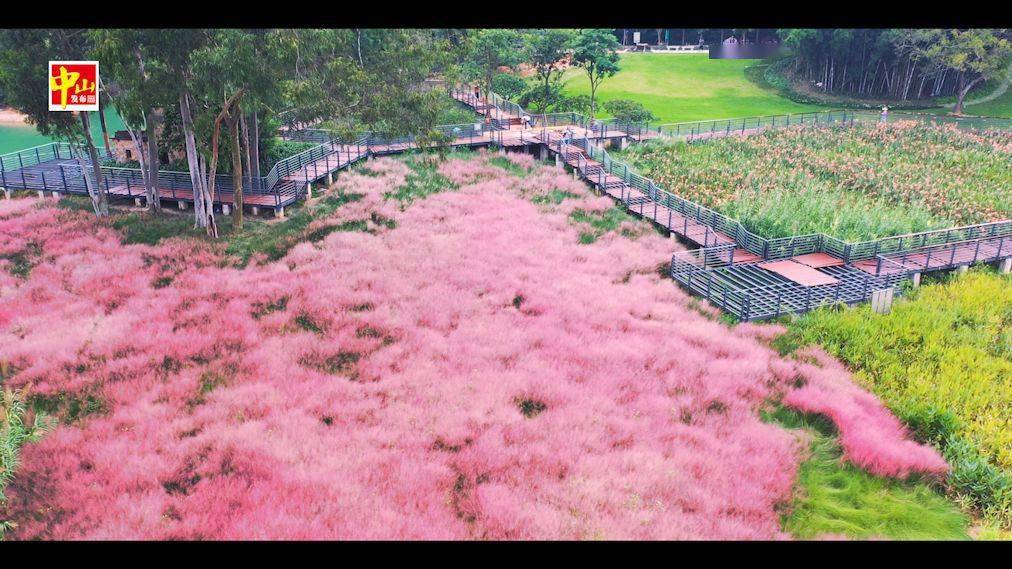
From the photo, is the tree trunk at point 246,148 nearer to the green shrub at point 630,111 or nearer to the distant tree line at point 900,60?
the green shrub at point 630,111

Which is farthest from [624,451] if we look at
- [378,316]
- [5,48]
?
[5,48]

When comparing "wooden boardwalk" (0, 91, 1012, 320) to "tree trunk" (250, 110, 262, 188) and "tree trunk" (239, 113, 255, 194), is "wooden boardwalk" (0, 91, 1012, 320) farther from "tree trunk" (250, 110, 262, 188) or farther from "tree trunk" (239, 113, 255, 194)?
"tree trunk" (239, 113, 255, 194)

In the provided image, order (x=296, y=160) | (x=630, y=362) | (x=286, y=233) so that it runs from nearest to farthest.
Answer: (x=630, y=362), (x=286, y=233), (x=296, y=160)

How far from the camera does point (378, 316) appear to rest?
18188 millimetres

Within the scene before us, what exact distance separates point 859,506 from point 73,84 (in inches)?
940

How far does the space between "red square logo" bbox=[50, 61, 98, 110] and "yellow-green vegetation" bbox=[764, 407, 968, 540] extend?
803 inches

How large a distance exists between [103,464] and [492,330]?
9.05 metres

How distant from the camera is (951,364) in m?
16.5

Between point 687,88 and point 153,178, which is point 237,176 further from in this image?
point 687,88

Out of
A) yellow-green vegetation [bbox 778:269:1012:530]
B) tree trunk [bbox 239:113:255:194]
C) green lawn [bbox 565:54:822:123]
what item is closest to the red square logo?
tree trunk [bbox 239:113:255:194]

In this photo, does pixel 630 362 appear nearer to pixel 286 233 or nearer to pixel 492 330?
pixel 492 330

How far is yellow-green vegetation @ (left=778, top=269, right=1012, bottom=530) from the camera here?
41.7ft

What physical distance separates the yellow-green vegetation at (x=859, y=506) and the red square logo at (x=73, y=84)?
803 inches

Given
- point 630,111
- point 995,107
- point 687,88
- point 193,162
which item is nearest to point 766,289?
point 193,162
